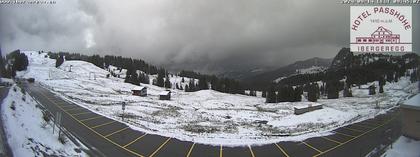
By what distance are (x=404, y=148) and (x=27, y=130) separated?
7.08 metres

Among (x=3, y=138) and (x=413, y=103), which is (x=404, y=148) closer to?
(x=413, y=103)

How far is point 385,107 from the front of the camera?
512cm

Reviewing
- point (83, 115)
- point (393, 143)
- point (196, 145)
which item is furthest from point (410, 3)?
point (83, 115)

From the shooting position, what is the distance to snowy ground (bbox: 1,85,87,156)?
470 cm

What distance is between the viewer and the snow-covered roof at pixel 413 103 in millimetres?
A: 5253

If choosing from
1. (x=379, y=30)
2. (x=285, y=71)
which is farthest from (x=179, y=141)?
(x=379, y=30)

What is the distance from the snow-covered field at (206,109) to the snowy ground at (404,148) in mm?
854

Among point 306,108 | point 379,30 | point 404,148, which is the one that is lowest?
point 404,148

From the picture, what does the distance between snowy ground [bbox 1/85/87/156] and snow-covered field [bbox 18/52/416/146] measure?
459 millimetres

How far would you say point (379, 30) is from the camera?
16.3 feet

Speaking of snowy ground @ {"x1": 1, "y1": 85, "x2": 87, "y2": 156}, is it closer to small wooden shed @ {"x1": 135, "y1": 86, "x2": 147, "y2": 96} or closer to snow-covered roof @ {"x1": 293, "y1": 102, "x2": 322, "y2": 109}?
small wooden shed @ {"x1": 135, "y1": 86, "x2": 147, "y2": 96}

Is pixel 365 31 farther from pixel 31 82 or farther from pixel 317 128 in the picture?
pixel 31 82

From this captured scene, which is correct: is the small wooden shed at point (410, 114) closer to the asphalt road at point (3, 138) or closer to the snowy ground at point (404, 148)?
the snowy ground at point (404, 148)

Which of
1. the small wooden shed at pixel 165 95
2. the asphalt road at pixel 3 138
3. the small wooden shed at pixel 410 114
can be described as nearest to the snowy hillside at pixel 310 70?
the small wooden shed at pixel 410 114
